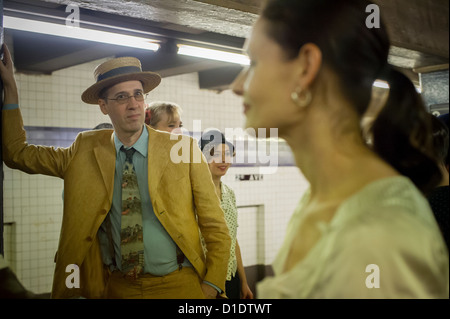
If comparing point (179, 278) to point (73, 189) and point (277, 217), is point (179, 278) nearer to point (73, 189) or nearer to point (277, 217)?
point (73, 189)

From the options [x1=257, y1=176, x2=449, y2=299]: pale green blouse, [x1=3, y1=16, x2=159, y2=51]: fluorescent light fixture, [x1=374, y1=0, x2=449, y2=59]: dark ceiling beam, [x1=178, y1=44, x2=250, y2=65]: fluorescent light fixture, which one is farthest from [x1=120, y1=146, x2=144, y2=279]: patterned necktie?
[x1=374, y1=0, x2=449, y2=59]: dark ceiling beam

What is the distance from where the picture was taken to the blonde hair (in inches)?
85.0

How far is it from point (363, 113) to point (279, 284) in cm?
44

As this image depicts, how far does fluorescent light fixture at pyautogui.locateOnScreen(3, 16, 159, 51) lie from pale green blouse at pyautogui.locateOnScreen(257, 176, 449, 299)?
1.62m

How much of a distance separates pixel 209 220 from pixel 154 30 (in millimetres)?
1080

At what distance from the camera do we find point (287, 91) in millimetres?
951

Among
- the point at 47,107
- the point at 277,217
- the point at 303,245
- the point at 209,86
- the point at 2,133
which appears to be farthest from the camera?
the point at 277,217

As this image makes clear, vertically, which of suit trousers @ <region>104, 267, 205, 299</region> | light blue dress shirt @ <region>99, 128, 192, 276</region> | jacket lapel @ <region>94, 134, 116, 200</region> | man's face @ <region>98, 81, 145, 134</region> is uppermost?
man's face @ <region>98, 81, 145, 134</region>

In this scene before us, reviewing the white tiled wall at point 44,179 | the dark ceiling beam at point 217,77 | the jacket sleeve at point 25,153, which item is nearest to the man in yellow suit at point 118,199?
the jacket sleeve at point 25,153

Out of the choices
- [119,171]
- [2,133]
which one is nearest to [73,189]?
[119,171]

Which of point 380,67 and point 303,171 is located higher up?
point 380,67

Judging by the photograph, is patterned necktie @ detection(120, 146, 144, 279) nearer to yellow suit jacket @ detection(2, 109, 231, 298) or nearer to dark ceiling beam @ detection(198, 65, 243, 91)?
yellow suit jacket @ detection(2, 109, 231, 298)

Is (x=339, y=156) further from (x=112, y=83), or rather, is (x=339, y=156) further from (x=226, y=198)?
(x=226, y=198)

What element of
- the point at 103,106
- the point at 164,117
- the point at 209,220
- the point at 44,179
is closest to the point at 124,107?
the point at 103,106
